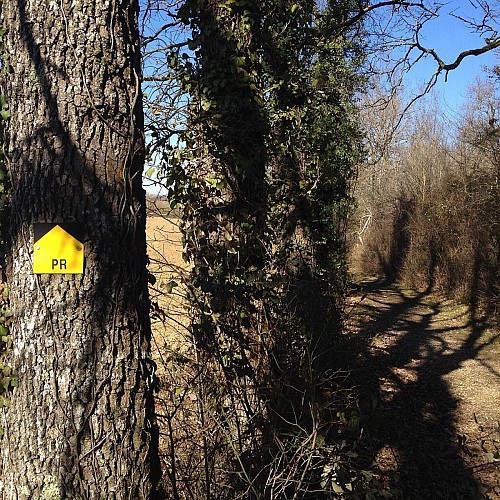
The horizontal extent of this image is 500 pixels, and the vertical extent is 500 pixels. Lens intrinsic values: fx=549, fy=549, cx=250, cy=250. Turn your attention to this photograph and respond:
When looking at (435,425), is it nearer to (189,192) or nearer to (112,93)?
(189,192)

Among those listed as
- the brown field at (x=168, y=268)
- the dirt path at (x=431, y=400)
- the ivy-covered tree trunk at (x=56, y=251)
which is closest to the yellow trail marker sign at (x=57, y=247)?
the ivy-covered tree trunk at (x=56, y=251)

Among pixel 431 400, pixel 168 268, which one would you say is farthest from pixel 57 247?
pixel 431 400

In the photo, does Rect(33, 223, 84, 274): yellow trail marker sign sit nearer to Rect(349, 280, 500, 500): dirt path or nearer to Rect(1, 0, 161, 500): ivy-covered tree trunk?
Rect(1, 0, 161, 500): ivy-covered tree trunk

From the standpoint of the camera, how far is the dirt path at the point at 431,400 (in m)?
5.45

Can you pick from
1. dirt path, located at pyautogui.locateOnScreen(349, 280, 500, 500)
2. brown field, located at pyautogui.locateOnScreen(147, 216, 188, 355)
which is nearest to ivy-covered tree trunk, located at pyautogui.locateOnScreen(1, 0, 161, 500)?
brown field, located at pyautogui.locateOnScreen(147, 216, 188, 355)

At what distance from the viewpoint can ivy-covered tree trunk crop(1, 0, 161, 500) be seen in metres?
2.33

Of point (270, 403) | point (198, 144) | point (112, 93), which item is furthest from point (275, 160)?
point (112, 93)

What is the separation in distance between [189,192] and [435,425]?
15.6 ft

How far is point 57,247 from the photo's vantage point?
2.33m

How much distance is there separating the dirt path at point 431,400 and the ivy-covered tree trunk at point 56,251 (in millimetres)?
1816

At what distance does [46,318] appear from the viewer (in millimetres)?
2336

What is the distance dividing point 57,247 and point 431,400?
6981 mm

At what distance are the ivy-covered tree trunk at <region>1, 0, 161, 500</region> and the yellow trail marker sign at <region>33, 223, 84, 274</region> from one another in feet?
0.10

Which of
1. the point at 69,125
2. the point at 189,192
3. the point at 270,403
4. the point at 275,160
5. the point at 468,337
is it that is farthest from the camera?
the point at 468,337
